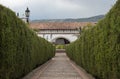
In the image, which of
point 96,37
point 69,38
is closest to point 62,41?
point 69,38

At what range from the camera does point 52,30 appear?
3135 inches

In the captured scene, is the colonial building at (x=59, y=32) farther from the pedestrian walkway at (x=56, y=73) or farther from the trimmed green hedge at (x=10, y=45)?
the trimmed green hedge at (x=10, y=45)

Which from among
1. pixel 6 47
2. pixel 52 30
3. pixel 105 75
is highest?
pixel 52 30

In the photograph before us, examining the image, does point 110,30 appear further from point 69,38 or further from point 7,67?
point 69,38

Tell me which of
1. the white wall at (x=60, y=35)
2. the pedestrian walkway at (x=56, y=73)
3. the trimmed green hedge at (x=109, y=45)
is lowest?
the pedestrian walkway at (x=56, y=73)

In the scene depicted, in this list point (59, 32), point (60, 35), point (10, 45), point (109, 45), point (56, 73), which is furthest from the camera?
point (59, 32)

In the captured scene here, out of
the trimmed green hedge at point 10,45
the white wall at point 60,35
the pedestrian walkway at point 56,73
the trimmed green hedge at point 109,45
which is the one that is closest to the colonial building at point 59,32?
the white wall at point 60,35

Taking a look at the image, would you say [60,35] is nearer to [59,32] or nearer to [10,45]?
[59,32]

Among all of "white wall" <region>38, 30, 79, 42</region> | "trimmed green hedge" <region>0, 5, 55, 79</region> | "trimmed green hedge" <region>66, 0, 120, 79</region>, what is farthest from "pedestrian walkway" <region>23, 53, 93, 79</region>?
"white wall" <region>38, 30, 79, 42</region>

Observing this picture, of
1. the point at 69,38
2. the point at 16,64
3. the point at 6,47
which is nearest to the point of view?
the point at 6,47

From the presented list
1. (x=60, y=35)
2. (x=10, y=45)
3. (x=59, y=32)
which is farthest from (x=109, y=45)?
(x=59, y=32)

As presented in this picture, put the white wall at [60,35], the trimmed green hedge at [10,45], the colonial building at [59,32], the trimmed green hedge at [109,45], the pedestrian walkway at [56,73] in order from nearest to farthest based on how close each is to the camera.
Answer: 1. the trimmed green hedge at [109,45]
2. the trimmed green hedge at [10,45]
3. the pedestrian walkway at [56,73]
4. the white wall at [60,35]
5. the colonial building at [59,32]

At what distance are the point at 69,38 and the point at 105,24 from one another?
67623 mm

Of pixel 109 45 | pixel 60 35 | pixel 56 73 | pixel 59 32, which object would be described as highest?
pixel 59 32
